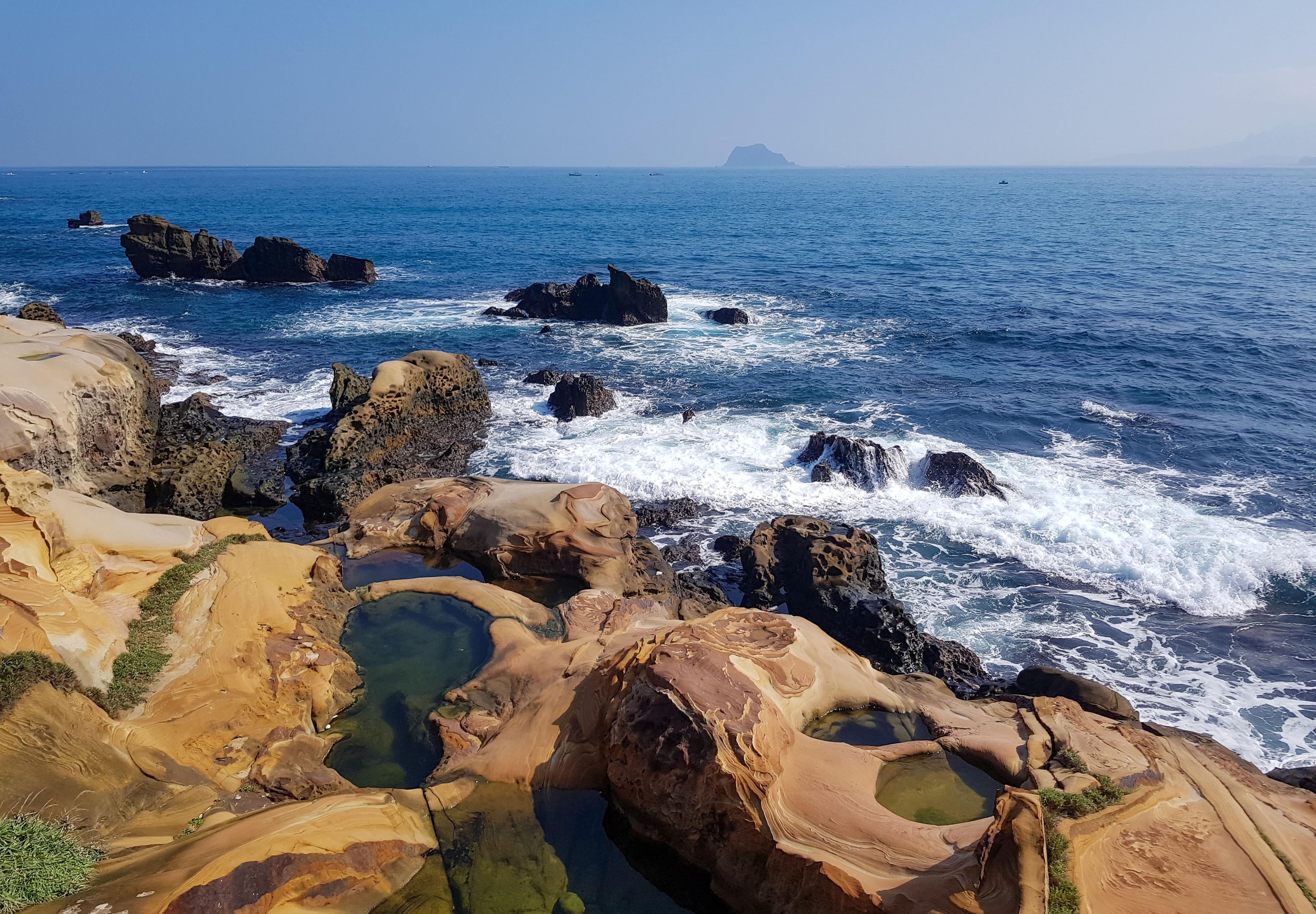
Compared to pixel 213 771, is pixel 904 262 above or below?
above

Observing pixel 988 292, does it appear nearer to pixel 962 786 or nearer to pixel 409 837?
pixel 962 786

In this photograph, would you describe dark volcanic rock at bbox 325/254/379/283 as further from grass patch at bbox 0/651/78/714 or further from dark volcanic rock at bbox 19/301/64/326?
grass patch at bbox 0/651/78/714

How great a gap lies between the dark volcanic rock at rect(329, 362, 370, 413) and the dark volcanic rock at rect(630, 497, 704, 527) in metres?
10.2

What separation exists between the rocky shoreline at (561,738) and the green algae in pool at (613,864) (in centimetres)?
15

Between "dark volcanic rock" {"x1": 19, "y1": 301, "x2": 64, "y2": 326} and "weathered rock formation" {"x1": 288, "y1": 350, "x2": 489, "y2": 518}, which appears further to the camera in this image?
"dark volcanic rock" {"x1": 19, "y1": 301, "x2": 64, "y2": 326}

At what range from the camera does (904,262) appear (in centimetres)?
5544

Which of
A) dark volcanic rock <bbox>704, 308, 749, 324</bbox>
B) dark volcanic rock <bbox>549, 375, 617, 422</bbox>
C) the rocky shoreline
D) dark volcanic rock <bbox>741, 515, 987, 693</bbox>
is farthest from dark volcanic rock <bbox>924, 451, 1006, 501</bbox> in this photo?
dark volcanic rock <bbox>704, 308, 749, 324</bbox>

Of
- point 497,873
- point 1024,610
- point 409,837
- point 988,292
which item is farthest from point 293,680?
point 988,292

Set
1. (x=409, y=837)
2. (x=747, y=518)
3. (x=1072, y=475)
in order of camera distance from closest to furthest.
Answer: (x=409, y=837) → (x=747, y=518) → (x=1072, y=475)

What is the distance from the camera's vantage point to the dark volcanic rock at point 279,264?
48.1 meters

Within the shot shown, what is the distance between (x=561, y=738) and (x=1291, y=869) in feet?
27.2

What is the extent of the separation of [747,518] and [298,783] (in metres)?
12.4

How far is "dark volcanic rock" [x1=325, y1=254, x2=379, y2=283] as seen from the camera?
4894 centimetres

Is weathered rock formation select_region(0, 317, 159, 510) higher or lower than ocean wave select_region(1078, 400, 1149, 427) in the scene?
higher
